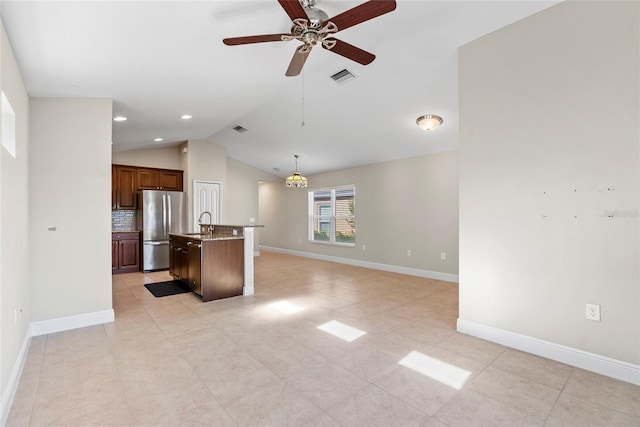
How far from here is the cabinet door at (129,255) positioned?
6230 mm

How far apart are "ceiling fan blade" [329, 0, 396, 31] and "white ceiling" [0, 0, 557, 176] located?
2.00 feet

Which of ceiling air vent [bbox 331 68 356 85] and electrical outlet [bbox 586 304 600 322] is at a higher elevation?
ceiling air vent [bbox 331 68 356 85]

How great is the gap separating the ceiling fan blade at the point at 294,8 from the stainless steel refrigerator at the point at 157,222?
5623 mm

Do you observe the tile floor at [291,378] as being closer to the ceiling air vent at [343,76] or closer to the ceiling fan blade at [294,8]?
the ceiling fan blade at [294,8]

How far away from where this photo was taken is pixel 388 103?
4.27m

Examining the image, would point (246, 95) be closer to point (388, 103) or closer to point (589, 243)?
point (388, 103)

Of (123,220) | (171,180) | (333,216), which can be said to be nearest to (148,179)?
(171,180)

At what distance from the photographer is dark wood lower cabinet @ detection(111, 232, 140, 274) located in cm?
615

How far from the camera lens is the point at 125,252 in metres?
6.27

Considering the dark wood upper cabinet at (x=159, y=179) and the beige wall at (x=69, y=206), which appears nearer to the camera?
the beige wall at (x=69, y=206)

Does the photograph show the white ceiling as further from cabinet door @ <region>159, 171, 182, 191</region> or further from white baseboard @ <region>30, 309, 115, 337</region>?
white baseboard @ <region>30, 309, 115, 337</region>

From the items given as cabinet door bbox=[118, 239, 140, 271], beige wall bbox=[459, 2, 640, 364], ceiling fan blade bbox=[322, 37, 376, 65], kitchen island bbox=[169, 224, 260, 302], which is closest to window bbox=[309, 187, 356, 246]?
kitchen island bbox=[169, 224, 260, 302]

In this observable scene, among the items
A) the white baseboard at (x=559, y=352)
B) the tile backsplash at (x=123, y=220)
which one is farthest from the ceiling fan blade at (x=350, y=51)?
the tile backsplash at (x=123, y=220)

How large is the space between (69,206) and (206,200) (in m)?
3.92
